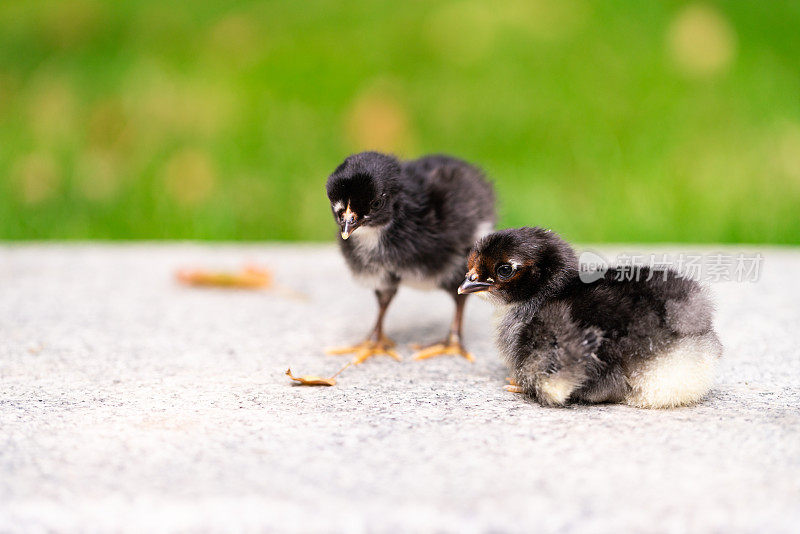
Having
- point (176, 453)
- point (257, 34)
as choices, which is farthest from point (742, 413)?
point (257, 34)

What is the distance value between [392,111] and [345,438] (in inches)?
192

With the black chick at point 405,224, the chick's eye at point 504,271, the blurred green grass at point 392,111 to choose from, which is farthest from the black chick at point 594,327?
the blurred green grass at point 392,111

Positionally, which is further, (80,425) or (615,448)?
(80,425)

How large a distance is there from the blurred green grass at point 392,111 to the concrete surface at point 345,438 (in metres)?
2.22

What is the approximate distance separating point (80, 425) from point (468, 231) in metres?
1.61

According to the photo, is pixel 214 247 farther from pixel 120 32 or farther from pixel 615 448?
pixel 120 32

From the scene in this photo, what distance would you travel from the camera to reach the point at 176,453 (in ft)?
7.39

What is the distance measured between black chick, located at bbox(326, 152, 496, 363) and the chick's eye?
53cm

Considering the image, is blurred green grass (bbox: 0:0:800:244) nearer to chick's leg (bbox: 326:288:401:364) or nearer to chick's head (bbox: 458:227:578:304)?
chick's leg (bbox: 326:288:401:364)

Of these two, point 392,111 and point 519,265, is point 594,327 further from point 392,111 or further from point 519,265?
point 392,111

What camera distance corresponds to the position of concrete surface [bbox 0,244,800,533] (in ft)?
6.35

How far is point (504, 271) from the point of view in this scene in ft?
9.07

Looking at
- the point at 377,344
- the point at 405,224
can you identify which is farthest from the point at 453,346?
the point at 405,224

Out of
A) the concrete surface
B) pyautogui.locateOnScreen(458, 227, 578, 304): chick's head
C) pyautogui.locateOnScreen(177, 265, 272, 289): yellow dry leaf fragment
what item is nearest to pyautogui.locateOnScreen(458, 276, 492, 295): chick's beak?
pyautogui.locateOnScreen(458, 227, 578, 304): chick's head
